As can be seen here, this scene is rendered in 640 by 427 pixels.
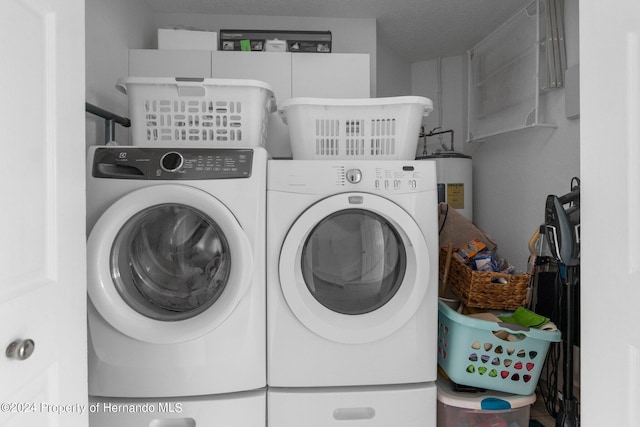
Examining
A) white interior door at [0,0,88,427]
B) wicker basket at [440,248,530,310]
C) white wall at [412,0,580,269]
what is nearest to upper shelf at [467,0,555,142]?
white wall at [412,0,580,269]

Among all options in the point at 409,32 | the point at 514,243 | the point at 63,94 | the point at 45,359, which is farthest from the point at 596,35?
the point at 409,32

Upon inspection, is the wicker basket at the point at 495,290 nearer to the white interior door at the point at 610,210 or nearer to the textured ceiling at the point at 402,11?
the white interior door at the point at 610,210

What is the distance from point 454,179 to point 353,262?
161 cm

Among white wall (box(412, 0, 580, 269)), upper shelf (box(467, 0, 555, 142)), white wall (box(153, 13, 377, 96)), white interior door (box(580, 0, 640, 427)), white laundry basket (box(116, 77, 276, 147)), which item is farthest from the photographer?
A: white wall (box(153, 13, 377, 96))

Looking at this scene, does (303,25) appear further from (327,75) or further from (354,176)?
(354,176)

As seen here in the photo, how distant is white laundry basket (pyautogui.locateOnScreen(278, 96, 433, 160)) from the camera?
159 cm

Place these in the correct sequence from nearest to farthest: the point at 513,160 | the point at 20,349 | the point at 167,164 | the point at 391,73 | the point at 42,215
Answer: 1. the point at 20,349
2. the point at 42,215
3. the point at 167,164
4. the point at 513,160
5. the point at 391,73

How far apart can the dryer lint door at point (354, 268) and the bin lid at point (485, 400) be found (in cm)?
36

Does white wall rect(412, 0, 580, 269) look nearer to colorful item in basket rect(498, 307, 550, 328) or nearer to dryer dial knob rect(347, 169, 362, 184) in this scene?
colorful item in basket rect(498, 307, 550, 328)

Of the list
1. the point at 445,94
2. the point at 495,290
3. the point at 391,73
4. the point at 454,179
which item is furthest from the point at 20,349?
the point at 445,94

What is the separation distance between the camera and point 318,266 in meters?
1.55

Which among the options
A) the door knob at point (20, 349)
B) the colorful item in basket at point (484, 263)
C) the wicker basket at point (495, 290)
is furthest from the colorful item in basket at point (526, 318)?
the door knob at point (20, 349)

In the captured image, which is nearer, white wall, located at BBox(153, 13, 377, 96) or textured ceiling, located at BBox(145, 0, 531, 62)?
textured ceiling, located at BBox(145, 0, 531, 62)

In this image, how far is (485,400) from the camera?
4.92 feet
